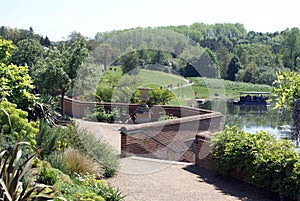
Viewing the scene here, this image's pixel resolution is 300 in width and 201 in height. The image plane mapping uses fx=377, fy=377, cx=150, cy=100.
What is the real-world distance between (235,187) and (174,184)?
1245 mm

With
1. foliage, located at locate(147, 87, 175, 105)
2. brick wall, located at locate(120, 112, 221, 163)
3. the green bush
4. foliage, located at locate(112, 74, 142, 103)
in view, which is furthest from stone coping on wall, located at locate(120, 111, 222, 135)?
foliage, located at locate(112, 74, 142, 103)

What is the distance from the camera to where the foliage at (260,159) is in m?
6.56

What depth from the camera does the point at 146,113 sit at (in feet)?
49.7

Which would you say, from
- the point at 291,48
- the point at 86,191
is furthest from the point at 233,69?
the point at 86,191

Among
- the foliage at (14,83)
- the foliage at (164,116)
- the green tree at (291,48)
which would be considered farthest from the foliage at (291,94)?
the green tree at (291,48)

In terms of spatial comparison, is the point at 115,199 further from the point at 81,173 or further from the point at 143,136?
the point at 143,136

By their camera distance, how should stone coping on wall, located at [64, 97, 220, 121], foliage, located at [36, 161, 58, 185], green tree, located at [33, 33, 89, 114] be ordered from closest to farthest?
1. foliage, located at [36, 161, 58, 185]
2. stone coping on wall, located at [64, 97, 220, 121]
3. green tree, located at [33, 33, 89, 114]

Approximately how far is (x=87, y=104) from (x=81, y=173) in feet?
30.4

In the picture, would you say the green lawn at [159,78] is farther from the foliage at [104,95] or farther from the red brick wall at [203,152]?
the red brick wall at [203,152]

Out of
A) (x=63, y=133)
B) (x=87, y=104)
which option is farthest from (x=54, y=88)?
(x=63, y=133)

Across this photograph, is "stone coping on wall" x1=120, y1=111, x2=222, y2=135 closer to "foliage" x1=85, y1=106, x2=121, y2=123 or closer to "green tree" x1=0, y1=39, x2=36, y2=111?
"green tree" x1=0, y1=39, x2=36, y2=111

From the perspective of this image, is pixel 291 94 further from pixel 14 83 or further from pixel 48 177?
pixel 14 83

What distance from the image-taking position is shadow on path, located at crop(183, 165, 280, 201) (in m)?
6.97

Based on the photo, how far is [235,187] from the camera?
7.62 metres
